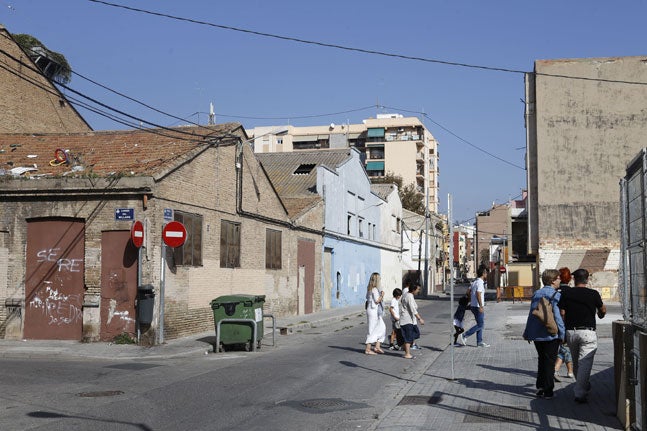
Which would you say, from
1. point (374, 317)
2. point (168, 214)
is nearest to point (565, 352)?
point (374, 317)

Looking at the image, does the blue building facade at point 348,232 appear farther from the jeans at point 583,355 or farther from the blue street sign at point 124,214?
the jeans at point 583,355

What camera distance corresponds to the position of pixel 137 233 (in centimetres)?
1830

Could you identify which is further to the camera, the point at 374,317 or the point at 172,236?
the point at 172,236

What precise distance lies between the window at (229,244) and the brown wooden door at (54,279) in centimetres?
538

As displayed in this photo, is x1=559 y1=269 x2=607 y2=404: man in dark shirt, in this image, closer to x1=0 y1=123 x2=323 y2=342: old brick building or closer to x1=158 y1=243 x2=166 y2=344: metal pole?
x1=158 y1=243 x2=166 y2=344: metal pole

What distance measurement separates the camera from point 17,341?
19.0 m

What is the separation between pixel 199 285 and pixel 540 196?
31.3 meters

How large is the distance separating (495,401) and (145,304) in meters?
10.5

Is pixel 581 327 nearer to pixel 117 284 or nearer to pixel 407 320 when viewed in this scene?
pixel 407 320

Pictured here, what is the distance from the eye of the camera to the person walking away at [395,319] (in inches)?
647

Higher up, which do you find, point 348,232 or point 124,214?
point 348,232

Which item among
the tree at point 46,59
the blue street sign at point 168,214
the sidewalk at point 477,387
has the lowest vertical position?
the sidewalk at point 477,387

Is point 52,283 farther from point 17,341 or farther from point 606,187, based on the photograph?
point 606,187

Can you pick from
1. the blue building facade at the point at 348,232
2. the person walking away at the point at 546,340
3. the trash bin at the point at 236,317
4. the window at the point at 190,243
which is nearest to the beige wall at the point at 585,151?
the blue building facade at the point at 348,232
